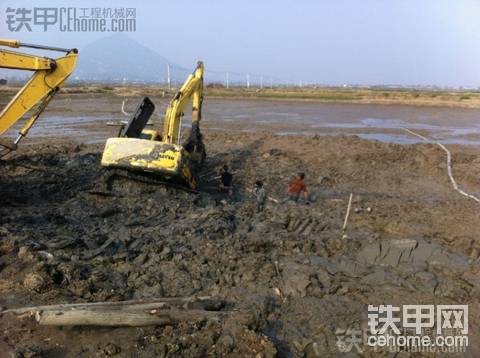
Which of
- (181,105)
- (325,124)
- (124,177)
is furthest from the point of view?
(325,124)

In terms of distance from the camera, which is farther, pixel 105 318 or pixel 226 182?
pixel 226 182

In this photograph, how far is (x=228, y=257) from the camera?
6.70m

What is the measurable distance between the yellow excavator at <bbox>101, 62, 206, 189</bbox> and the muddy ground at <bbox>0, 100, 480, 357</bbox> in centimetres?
62

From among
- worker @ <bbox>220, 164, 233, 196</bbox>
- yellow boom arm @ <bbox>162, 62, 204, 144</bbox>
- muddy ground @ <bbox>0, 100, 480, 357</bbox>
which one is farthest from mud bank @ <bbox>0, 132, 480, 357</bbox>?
yellow boom arm @ <bbox>162, 62, 204, 144</bbox>

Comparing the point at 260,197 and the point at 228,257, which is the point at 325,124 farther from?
the point at 228,257

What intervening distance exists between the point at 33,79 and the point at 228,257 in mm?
5426

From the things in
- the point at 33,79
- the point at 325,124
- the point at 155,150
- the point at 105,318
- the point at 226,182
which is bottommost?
the point at 105,318

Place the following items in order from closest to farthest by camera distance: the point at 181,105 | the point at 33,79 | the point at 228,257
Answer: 1. the point at 228,257
2. the point at 33,79
3. the point at 181,105

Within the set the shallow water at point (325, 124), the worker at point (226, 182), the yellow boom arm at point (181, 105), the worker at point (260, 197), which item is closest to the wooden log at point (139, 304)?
the worker at point (260, 197)

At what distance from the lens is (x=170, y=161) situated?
9.11 metres

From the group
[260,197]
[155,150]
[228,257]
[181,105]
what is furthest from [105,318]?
[181,105]

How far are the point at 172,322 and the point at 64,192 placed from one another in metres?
6.27

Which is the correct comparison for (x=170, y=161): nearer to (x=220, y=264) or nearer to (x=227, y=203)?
(x=227, y=203)

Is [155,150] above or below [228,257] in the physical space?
above
